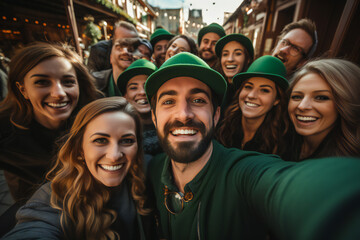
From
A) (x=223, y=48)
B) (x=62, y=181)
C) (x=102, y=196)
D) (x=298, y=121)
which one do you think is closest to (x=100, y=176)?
(x=102, y=196)

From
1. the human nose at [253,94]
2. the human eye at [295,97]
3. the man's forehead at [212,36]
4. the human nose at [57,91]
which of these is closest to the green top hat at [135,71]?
the human nose at [57,91]

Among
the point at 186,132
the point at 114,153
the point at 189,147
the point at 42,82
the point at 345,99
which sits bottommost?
the point at 114,153

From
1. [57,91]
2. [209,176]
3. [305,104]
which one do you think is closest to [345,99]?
[305,104]

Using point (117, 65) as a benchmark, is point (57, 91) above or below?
below

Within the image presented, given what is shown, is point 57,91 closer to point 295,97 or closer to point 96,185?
point 96,185

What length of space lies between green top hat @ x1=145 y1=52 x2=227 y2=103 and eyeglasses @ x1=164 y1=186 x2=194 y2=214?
1070 mm

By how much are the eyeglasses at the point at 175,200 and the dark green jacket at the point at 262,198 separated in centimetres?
5

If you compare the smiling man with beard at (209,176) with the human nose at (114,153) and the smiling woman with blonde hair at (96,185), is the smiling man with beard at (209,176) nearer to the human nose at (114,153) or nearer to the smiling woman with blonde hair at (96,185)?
the smiling woman with blonde hair at (96,185)

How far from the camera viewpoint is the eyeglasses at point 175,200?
1.26 m

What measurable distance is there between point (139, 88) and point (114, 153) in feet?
4.59

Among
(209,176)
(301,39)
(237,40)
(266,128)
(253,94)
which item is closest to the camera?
(209,176)

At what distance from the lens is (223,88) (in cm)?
142

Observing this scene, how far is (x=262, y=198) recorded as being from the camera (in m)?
0.84

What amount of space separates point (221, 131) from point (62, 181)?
2.39 m
